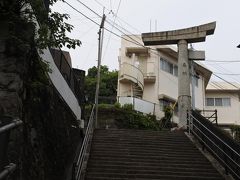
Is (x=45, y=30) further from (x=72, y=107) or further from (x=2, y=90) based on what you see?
(x=72, y=107)

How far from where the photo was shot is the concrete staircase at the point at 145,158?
9844mm

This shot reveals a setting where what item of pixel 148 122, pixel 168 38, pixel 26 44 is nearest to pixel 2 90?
pixel 26 44

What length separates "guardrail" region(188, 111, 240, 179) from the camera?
937 centimetres

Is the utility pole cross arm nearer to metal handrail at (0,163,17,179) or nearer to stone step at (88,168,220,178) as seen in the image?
stone step at (88,168,220,178)

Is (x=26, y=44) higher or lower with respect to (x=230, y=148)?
higher

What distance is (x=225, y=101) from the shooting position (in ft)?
116

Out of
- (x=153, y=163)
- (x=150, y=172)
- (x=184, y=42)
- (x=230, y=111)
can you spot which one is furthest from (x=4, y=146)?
(x=230, y=111)

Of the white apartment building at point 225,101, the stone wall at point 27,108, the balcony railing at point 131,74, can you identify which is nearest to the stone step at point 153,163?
the stone wall at point 27,108

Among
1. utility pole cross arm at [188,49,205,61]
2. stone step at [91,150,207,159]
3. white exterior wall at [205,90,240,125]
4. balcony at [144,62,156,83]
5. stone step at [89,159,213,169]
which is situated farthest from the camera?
white exterior wall at [205,90,240,125]

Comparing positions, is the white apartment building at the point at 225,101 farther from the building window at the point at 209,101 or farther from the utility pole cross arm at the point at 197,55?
the utility pole cross arm at the point at 197,55

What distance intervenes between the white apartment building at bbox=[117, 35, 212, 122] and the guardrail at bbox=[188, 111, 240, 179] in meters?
12.8

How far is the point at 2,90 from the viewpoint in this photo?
618 centimetres

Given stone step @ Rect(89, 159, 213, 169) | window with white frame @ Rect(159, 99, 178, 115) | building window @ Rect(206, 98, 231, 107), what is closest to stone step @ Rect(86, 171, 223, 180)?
stone step @ Rect(89, 159, 213, 169)

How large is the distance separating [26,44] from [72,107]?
326 inches
